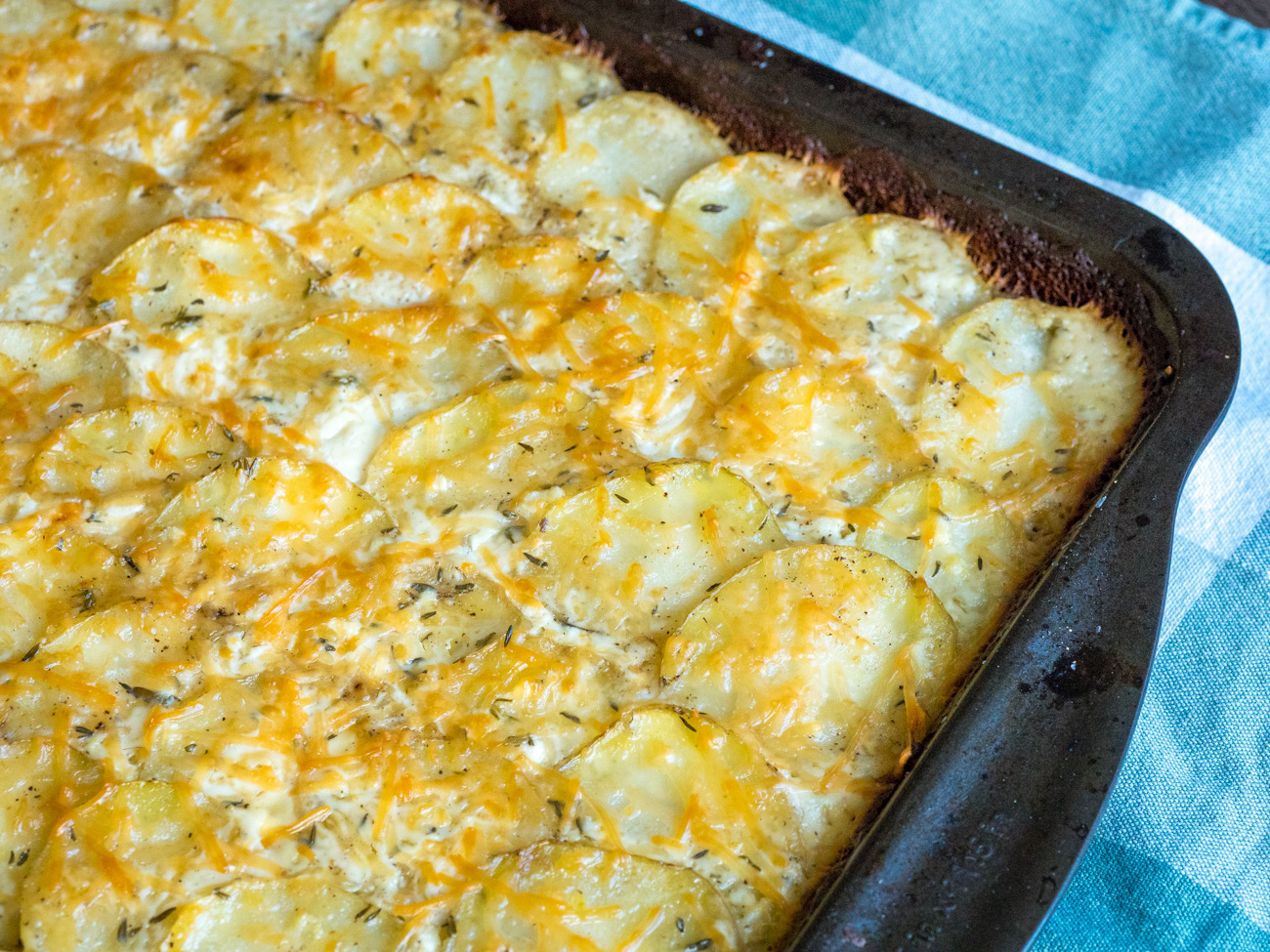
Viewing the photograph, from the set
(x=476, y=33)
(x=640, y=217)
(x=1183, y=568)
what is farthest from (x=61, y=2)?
(x=1183, y=568)

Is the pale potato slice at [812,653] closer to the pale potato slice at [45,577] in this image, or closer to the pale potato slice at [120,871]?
the pale potato slice at [120,871]

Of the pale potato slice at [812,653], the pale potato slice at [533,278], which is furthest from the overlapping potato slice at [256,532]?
the pale potato slice at [812,653]

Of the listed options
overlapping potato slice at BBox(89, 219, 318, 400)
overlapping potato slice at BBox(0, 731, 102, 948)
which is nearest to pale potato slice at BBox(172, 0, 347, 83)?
overlapping potato slice at BBox(89, 219, 318, 400)

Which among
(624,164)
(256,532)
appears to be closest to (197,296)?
(256,532)

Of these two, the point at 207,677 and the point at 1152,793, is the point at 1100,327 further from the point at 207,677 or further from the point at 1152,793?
the point at 207,677

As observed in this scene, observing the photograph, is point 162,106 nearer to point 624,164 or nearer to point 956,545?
point 624,164

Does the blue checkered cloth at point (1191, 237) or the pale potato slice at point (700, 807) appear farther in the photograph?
the blue checkered cloth at point (1191, 237)
